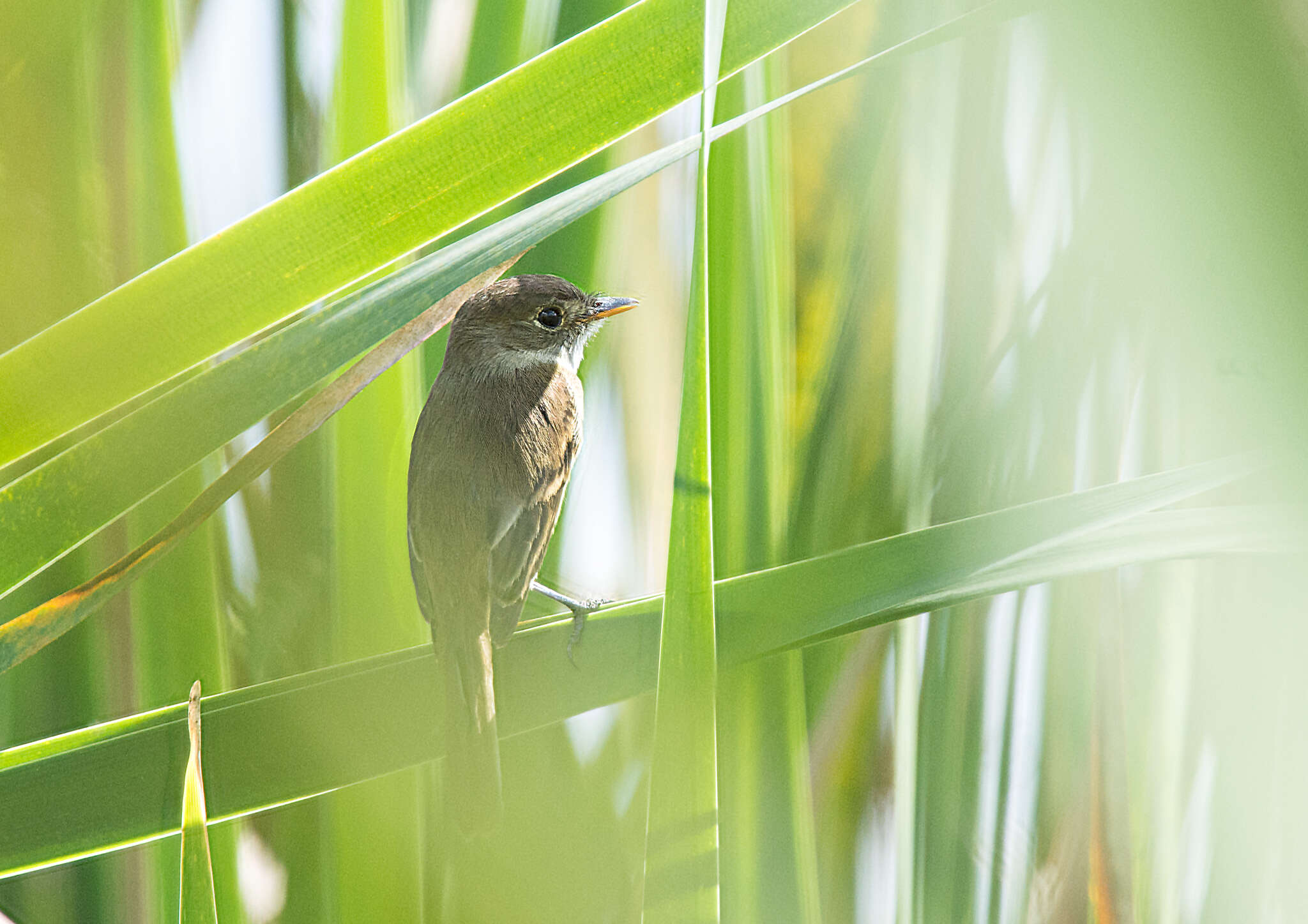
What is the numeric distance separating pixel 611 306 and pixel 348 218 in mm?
436

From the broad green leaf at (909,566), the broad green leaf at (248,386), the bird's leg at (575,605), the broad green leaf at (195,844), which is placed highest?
the broad green leaf at (248,386)

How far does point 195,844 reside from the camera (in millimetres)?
777

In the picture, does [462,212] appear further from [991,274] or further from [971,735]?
[971,735]

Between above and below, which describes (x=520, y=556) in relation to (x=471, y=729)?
above

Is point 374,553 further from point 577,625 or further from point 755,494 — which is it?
point 755,494

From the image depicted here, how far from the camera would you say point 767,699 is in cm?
98

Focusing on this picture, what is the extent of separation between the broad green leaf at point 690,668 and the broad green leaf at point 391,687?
0.34 feet

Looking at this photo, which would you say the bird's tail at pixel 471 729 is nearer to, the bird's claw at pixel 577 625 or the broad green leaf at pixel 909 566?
the bird's claw at pixel 577 625

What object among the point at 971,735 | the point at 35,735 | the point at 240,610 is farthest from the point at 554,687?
the point at 35,735

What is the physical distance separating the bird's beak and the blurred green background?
0.15 ft

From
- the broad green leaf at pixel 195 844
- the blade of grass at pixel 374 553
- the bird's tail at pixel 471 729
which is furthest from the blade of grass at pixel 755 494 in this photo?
the broad green leaf at pixel 195 844

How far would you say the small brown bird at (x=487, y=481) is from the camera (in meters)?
0.93

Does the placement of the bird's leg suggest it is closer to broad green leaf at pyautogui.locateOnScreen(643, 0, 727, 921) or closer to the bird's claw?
the bird's claw

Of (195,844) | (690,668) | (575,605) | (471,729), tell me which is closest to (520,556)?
(575,605)
